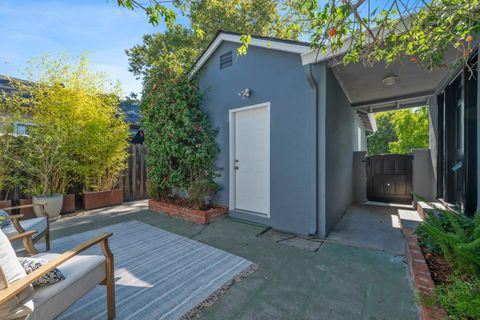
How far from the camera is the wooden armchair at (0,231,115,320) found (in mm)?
1245

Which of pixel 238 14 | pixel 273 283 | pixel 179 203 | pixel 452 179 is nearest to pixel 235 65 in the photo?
Answer: pixel 179 203

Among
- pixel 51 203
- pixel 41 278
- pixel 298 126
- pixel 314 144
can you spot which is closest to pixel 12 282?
pixel 41 278

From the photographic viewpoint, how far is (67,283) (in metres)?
1.48

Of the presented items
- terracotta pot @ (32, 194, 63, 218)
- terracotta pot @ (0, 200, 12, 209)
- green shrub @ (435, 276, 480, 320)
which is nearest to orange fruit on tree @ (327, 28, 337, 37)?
green shrub @ (435, 276, 480, 320)

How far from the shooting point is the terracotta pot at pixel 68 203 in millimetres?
5051

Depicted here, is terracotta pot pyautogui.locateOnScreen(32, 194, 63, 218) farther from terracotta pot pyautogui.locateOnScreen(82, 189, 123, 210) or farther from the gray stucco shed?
the gray stucco shed

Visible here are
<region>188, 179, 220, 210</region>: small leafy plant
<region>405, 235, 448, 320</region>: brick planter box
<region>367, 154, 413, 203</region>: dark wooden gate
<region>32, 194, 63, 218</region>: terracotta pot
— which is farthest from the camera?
<region>367, 154, 413, 203</region>: dark wooden gate

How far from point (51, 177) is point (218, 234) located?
13.8 ft

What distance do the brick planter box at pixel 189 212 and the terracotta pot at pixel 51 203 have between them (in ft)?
6.34

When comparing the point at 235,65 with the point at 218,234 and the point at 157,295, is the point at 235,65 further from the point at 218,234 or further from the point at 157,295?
the point at 157,295

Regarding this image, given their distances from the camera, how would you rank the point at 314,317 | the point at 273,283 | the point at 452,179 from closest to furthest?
the point at 314,317
the point at 273,283
the point at 452,179

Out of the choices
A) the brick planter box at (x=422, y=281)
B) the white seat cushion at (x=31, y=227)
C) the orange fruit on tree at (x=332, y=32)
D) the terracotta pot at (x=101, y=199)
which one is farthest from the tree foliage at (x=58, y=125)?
the brick planter box at (x=422, y=281)

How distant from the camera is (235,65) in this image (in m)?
4.55

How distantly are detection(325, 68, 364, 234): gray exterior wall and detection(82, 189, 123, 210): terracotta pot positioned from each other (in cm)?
540
